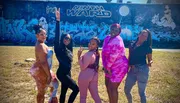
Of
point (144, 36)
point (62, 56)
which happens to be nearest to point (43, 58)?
point (62, 56)

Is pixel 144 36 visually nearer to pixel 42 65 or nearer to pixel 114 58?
pixel 114 58

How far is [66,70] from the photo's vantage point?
4.58 metres

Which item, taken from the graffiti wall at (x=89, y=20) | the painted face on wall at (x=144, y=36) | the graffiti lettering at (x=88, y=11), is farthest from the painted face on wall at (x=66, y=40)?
the graffiti lettering at (x=88, y=11)

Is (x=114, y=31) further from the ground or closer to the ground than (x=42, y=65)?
further from the ground

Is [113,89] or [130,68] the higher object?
[130,68]

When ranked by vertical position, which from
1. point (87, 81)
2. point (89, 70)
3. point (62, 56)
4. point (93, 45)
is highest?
point (93, 45)

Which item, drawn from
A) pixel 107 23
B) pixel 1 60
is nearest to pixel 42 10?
pixel 107 23

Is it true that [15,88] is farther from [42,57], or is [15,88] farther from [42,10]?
[42,10]

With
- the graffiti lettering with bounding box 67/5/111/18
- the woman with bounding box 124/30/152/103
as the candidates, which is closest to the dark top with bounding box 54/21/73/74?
the woman with bounding box 124/30/152/103

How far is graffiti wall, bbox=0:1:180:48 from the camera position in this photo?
21812mm

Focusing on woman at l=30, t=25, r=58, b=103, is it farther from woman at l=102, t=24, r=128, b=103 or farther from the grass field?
the grass field

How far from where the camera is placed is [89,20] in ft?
72.8

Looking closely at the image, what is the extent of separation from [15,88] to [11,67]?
2.79 m

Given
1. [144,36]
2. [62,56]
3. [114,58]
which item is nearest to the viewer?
[114,58]
